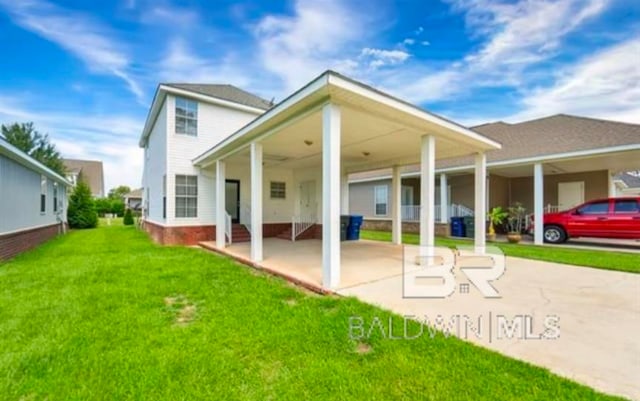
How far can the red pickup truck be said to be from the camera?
9.76 metres

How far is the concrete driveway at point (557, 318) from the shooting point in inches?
104

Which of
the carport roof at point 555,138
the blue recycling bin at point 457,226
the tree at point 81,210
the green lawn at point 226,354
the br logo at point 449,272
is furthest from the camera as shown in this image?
the tree at point 81,210

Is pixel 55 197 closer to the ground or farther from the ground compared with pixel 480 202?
farther from the ground

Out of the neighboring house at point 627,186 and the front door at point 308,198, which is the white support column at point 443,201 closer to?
the front door at point 308,198

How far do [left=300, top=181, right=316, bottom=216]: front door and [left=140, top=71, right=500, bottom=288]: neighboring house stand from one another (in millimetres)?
45

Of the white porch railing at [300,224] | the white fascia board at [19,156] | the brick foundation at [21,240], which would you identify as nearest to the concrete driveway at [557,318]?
the white porch railing at [300,224]

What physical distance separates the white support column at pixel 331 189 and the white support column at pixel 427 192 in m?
2.51

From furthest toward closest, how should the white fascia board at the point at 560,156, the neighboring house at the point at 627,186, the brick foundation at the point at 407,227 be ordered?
the neighboring house at the point at 627,186, the brick foundation at the point at 407,227, the white fascia board at the point at 560,156

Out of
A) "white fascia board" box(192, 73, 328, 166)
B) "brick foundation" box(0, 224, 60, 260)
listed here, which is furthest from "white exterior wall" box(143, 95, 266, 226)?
"brick foundation" box(0, 224, 60, 260)

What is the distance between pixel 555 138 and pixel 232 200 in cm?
1354

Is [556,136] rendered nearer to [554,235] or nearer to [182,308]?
[554,235]

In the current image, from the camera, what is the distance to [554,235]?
1140cm

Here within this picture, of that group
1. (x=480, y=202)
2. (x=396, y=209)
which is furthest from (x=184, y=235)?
(x=480, y=202)

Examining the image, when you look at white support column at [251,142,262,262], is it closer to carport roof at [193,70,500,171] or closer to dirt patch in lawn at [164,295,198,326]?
carport roof at [193,70,500,171]
